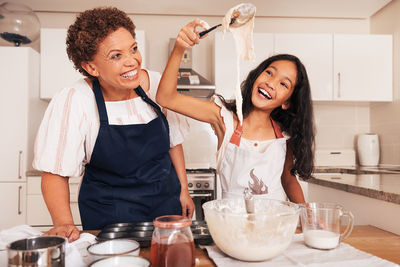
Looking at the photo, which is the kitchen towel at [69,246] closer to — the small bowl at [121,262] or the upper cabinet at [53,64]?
the small bowl at [121,262]

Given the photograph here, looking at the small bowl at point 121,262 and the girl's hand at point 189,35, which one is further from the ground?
the girl's hand at point 189,35

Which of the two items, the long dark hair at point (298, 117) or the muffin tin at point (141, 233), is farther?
the long dark hair at point (298, 117)

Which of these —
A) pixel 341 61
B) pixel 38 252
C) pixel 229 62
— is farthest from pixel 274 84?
pixel 341 61

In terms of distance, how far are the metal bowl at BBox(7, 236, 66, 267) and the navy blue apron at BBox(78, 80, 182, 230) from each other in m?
0.62

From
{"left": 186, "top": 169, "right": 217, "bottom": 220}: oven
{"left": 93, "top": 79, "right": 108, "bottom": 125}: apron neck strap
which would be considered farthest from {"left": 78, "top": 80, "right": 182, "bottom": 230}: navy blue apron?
{"left": 186, "top": 169, "right": 217, "bottom": 220}: oven

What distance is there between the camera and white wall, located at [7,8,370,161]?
3240mm

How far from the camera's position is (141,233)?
2.63 feet

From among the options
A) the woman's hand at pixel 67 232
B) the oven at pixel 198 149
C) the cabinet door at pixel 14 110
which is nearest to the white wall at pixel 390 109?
the oven at pixel 198 149

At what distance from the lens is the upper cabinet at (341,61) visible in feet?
9.72

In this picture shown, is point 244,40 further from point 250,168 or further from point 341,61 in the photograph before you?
point 341,61

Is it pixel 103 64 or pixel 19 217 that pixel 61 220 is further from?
pixel 19 217

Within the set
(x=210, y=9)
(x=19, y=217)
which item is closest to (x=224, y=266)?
(x=19, y=217)

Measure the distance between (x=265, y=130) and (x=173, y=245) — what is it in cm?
95

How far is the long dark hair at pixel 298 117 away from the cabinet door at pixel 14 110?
1921mm
